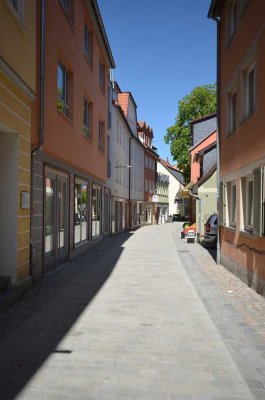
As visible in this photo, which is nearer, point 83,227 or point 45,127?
point 45,127

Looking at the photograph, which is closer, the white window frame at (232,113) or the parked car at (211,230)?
the white window frame at (232,113)

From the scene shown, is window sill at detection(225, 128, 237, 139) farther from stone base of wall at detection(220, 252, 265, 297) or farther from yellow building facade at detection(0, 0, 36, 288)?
yellow building facade at detection(0, 0, 36, 288)

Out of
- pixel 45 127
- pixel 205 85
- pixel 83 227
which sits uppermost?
pixel 205 85

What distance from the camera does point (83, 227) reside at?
673 inches

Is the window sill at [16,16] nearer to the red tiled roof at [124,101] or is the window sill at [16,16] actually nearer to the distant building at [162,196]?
the red tiled roof at [124,101]

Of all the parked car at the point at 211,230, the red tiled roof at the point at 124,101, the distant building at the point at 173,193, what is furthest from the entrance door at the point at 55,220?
the distant building at the point at 173,193

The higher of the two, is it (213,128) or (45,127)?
(213,128)

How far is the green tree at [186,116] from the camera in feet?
145

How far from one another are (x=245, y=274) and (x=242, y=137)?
120 inches

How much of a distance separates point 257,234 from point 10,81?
521 cm

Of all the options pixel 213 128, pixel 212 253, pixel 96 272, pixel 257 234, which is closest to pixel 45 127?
pixel 96 272

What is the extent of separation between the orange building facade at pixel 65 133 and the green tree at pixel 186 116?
24.4m

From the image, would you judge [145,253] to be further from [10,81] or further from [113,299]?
[10,81]

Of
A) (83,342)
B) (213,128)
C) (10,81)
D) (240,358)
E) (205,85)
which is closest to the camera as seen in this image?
(240,358)
